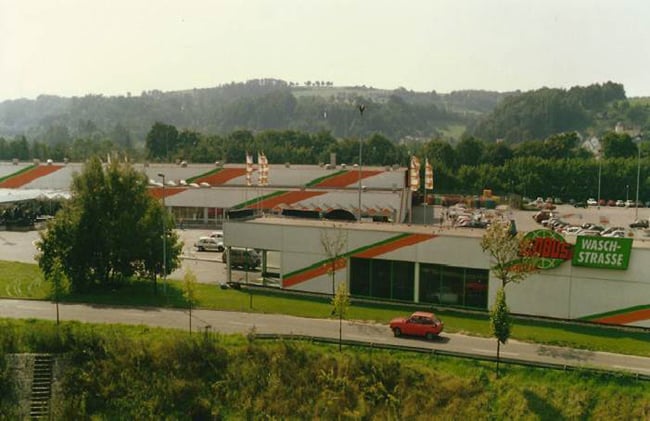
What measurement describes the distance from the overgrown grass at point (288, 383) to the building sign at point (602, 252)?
696cm

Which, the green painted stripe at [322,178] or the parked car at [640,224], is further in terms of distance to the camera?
the green painted stripe at [322,178]

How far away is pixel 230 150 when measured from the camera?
410 feet

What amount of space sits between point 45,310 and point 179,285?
7240mm

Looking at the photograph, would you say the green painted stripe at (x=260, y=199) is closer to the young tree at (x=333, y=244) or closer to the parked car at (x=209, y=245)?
the parked car at (x=209, y=245)

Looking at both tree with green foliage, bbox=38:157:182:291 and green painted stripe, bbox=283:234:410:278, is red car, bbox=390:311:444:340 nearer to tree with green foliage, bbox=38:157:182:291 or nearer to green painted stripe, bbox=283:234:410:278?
green painted stripe, bbox=283:234:410:278

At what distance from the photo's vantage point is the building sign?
2650cm

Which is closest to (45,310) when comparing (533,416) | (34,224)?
(533,416)

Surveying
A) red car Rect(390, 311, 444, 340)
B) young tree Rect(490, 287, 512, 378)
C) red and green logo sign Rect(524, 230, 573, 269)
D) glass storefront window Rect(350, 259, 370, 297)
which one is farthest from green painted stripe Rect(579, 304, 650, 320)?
glass storefront window Rect(350, 259, 370, 297)

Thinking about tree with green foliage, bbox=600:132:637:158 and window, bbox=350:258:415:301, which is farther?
tree with green foliage, bbox=600:132:637:158

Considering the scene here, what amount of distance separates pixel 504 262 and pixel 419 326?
4.40m

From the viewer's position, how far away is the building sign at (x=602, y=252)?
86.9ft

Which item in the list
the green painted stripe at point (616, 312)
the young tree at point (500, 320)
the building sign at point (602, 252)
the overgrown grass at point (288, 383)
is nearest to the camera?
the overgrown grass at point (288, 383)

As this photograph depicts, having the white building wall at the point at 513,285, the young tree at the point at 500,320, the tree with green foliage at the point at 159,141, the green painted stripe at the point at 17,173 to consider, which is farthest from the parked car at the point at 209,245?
the tree with green foliage at the point at 159,141

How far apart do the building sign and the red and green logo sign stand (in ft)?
1.52
